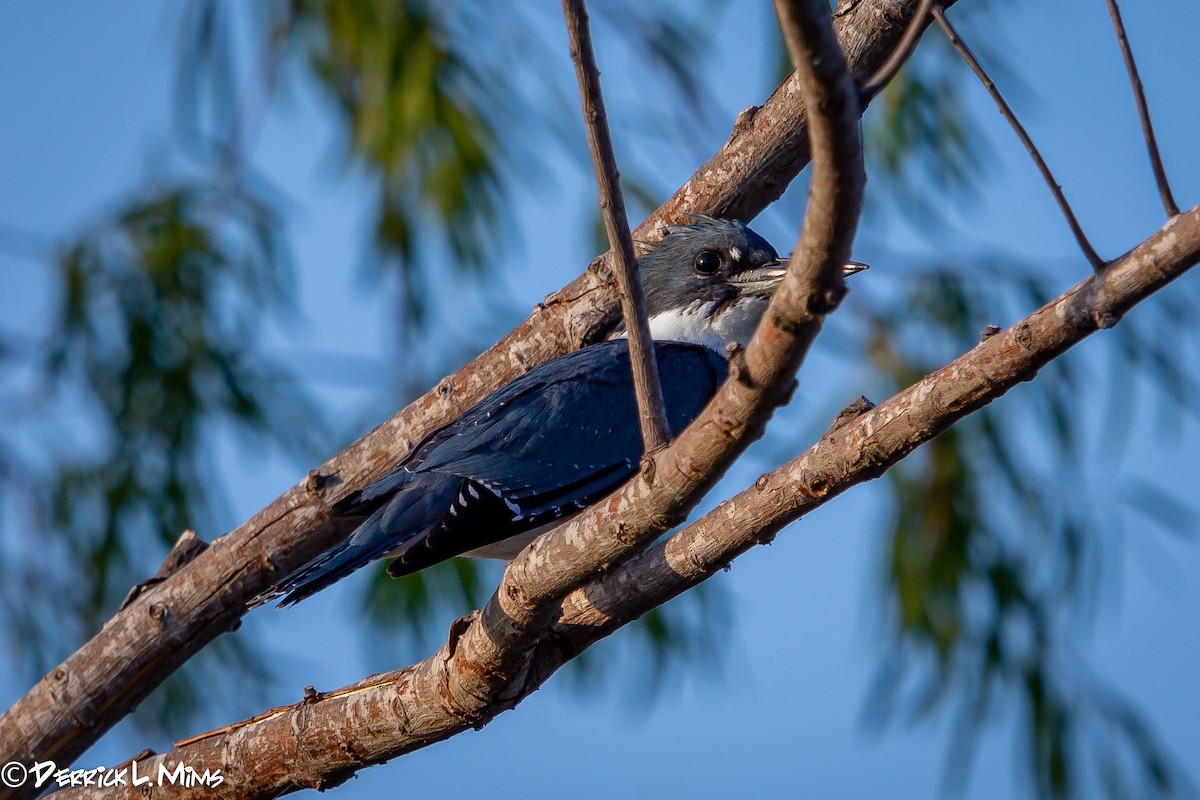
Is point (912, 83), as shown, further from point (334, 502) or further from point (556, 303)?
point (334, 502)

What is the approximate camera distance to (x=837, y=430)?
1.75 m

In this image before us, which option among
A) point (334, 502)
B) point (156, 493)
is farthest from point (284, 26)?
point (334, 502)

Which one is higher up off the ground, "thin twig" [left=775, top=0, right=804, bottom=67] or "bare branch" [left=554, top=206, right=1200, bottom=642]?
"thin twig" [left=775, top=0, right=804, bottom=67]

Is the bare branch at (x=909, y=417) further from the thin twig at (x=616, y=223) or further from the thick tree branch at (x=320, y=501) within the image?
the thick tree branch at (x=320, y=501)

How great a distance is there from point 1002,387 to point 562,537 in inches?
25.4

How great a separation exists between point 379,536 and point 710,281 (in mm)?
1311

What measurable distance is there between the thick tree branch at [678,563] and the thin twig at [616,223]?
0.18m

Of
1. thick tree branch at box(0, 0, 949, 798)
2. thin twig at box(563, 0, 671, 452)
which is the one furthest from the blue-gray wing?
thin twig at box(563, 0, 671, 452)

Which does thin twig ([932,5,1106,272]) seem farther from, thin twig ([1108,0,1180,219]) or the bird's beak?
the bird's beak

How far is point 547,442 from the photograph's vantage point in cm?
288

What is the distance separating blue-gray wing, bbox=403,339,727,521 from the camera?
2.74 metres

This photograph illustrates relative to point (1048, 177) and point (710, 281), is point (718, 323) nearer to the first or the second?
point (710, 281)

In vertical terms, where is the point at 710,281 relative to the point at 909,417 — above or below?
above

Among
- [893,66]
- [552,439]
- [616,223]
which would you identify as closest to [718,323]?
[552,439]
